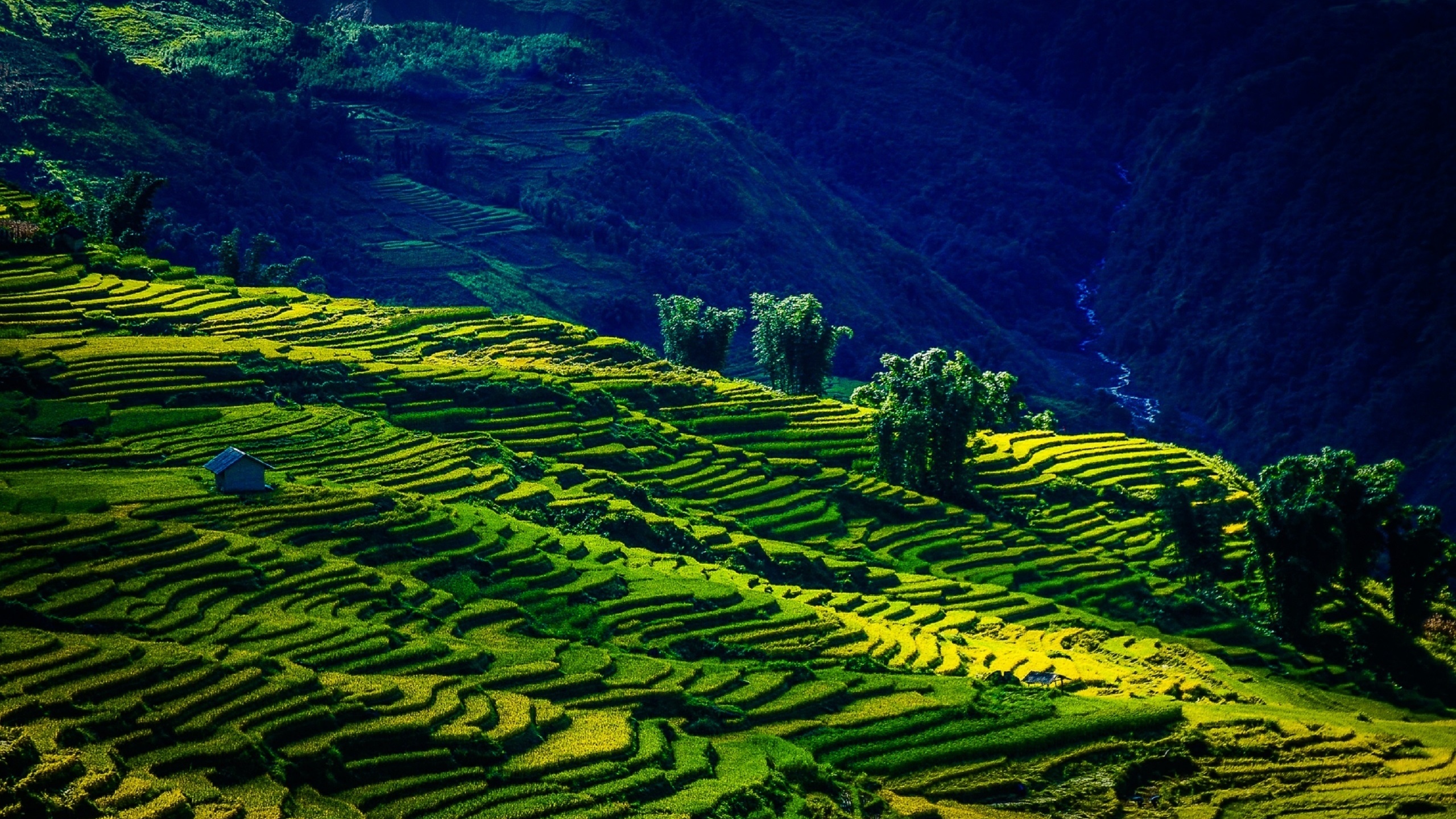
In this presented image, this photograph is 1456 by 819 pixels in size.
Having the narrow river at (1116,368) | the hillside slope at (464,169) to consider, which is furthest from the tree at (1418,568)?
the narrow river at (1116,368)

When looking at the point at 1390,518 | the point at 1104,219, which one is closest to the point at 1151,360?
the point at 1104,219

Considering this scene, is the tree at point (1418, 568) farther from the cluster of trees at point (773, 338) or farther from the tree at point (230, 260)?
the tree at point (230, 260)

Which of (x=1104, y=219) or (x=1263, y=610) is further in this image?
(x=1104, y=219)

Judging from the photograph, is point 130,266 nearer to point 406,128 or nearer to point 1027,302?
point 406,128

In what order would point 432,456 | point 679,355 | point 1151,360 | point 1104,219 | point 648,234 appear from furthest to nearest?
point 1104,219 → point 1151,360 → point 648,234 → point 679,355 → point 432,456

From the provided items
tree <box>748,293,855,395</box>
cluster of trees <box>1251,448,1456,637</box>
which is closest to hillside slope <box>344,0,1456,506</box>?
tree <box>748,293,855,395</box>

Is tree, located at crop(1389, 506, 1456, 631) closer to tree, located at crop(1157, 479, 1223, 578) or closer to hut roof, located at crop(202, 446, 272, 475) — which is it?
tree, located at crop(1157, 479, 1223, 578)
